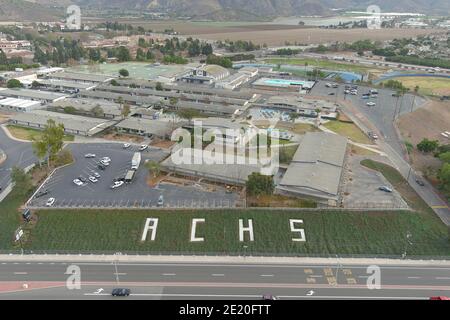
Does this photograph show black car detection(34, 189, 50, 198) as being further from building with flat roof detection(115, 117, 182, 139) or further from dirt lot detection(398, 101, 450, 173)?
dirt lot detection(398, 101, 450, 173)

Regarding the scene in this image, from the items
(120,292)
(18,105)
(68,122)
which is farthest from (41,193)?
(18,105)

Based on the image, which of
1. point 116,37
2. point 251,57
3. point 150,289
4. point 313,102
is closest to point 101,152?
point 150,289

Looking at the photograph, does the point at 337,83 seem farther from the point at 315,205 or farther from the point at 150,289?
the point at 150,289

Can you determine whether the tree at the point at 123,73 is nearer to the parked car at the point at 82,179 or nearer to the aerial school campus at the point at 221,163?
the aerial school campus at the point at 221,163

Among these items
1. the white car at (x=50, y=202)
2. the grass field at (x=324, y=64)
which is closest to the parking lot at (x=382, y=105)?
the grass field at (x=324, y=64)

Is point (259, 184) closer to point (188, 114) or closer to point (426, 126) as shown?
point (188, 114)

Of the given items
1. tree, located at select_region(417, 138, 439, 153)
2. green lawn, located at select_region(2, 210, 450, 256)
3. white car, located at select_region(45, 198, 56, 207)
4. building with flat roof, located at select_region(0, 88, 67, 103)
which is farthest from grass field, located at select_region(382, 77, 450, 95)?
white car, located at select_region(45, 198, 56, 207)
